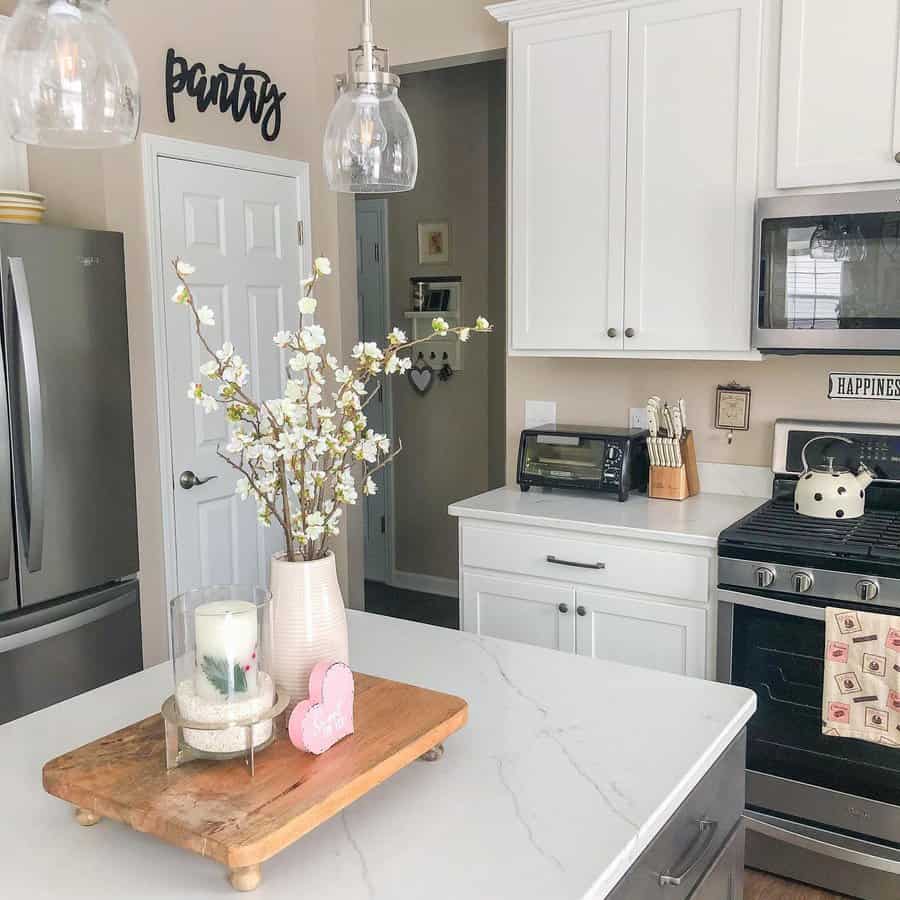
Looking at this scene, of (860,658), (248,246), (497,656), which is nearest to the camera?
(497,656)

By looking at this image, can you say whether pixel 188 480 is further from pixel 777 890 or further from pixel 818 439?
pixel 777 890

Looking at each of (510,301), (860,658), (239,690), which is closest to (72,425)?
(510,301)

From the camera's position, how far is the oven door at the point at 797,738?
7.93 feet

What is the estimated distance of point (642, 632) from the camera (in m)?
2.78

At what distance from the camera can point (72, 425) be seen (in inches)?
111

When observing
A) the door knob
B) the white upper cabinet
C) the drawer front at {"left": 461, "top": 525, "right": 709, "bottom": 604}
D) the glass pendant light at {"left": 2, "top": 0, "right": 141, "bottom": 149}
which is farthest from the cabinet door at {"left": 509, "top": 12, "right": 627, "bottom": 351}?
the glass pendant light at {"left": 2, "top": 0, "right": 141, "bottom": 149}

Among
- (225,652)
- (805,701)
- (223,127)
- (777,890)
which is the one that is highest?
(223,127)

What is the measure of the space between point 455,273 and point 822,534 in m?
2.83

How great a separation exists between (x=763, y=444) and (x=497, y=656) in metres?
1.68

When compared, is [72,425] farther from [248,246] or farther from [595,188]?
[595,188]

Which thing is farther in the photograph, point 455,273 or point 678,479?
point 455,273

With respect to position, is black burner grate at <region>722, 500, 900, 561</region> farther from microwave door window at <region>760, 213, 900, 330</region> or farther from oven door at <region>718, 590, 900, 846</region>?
microwave door window at <region>760, 213, 900, 330</region>

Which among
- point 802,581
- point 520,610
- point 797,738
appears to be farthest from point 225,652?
point 520,610

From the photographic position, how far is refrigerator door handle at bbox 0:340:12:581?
2.63 meters
